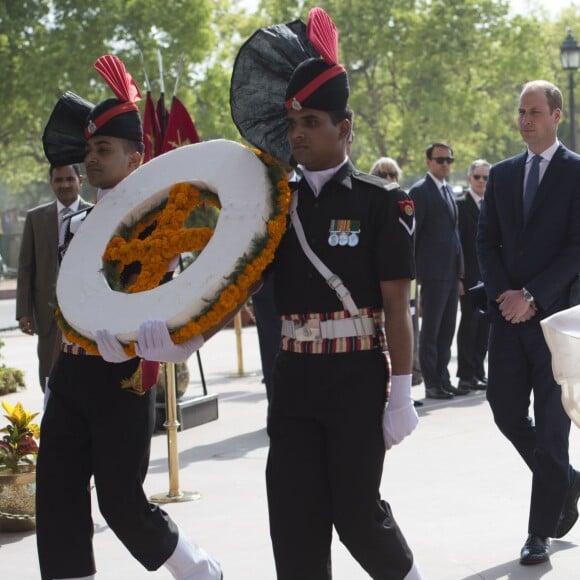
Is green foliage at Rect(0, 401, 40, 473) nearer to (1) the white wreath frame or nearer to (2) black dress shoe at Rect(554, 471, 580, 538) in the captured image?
(1) the white wreath frame

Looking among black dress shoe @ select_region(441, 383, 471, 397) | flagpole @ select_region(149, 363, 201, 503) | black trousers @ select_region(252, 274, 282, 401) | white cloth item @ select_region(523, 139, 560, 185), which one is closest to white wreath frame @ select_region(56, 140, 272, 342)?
white cloth item @ select_region(523, 139, 560, 185)

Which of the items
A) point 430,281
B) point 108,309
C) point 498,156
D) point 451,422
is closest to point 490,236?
point 108,309

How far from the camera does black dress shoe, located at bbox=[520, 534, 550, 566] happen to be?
5406 millimetres

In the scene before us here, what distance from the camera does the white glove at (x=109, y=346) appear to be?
415 centimetres

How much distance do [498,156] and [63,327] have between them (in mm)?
54495

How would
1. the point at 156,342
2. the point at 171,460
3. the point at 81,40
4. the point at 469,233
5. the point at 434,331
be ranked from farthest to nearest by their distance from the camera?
1. the point at 81,40
2. the point at 469,233
3. the point at 434,331
4. the point at 171,460
5. the point at 156,342

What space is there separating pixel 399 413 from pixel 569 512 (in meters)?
1.93

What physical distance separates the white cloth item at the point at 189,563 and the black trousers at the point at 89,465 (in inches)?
1.8

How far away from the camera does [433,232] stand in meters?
10.6

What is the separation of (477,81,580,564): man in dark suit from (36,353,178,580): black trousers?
1.71 meters

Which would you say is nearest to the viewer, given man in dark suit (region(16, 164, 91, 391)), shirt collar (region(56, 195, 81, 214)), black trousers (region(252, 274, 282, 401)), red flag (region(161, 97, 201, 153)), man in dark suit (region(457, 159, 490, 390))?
shirt collar (region(56, 195, 81, 214))

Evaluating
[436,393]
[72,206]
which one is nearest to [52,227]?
[72,206]

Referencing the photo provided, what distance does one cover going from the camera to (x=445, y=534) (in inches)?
235

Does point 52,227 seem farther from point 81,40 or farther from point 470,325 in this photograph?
point 81,40
